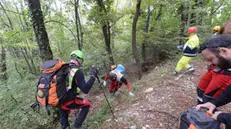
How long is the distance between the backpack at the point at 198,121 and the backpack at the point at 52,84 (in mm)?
2207

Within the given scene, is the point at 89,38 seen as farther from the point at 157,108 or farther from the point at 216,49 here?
the point at 216,49

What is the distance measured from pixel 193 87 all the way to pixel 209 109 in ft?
11.7

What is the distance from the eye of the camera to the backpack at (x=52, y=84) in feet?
8.86

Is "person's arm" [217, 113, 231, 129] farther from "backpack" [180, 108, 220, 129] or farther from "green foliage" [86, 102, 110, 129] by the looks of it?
"green foliage" [86, 102, 110, 129]

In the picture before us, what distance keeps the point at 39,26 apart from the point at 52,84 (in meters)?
2.21

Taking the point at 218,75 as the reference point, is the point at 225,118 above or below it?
below

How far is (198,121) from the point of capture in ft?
5.24

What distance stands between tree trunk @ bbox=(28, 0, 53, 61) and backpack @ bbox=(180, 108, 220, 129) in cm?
394

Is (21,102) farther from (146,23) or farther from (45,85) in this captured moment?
(146,23)

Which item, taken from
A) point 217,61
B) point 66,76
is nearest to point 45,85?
point 66,76

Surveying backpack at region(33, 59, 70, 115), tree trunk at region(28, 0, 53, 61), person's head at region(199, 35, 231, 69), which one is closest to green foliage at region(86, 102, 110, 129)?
backpack at region(33, 59, 70, 115)

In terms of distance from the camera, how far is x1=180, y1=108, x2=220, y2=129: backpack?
1560mm

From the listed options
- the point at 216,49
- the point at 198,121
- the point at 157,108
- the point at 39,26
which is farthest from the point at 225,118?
the point at 39,26

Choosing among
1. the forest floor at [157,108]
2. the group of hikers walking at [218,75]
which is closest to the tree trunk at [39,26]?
the forest floor at [157,108]
